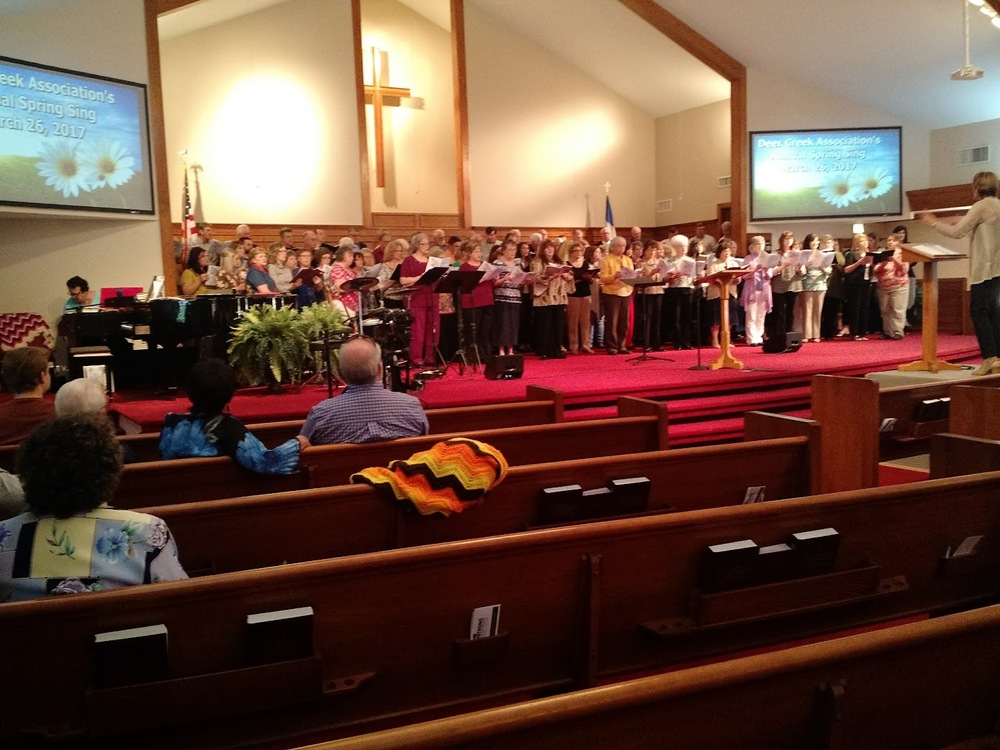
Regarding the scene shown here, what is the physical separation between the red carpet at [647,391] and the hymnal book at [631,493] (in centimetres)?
293

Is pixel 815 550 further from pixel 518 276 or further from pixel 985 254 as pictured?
pixel 518 276

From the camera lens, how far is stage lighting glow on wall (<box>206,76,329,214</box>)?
10.9 meters

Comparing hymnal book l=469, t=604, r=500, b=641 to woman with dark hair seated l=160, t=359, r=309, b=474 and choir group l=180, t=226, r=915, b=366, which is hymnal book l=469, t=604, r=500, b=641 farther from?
choir group l=180, t=226, r=915, b=366

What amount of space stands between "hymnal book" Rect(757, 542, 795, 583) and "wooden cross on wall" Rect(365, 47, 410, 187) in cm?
1100

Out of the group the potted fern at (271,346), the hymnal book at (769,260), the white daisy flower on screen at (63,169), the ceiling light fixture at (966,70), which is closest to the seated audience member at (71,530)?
the potted fern at (271,346)

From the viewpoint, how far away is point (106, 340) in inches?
254

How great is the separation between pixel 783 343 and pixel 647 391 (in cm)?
316

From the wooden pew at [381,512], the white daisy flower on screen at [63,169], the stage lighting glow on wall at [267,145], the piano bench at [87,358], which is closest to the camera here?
the wooden pew at [381,512]

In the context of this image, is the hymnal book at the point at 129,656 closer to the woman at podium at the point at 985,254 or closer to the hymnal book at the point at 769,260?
the woman at podium at the point at 985,254

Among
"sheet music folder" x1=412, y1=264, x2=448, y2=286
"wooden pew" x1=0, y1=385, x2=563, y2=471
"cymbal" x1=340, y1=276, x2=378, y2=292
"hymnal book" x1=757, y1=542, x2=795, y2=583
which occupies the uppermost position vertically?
"sheet music folder" x1=412, y1=264, x2=448, y2=286

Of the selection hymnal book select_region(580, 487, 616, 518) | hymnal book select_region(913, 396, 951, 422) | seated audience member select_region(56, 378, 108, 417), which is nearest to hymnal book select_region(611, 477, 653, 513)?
hymnal book select_region(580, 487, 616, 518)

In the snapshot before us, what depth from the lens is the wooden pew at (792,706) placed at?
3.57 feet

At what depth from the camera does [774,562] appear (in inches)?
77.4

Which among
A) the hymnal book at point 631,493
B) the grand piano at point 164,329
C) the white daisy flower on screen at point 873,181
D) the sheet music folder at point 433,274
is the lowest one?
the hymnal book at point 631,493
